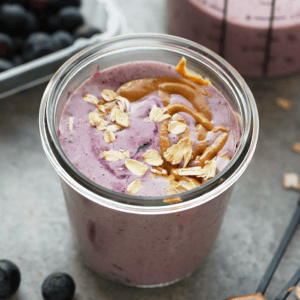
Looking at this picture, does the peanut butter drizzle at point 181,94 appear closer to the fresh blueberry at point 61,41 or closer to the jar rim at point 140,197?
the jar rim at point 140,197

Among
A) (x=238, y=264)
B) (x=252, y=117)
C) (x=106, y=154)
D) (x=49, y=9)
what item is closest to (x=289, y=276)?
(x=238, y=264)

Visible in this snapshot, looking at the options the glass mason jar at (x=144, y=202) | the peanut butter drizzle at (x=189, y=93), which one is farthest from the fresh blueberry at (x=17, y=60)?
the peanut butter drizzle at (x=189, y=93)

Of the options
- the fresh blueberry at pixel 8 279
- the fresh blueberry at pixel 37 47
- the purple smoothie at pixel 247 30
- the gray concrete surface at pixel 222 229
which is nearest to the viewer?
the fresh blueberry at pixel 8 279

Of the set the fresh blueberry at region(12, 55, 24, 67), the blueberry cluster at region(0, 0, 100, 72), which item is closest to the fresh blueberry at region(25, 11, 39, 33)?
the blueberry cluster at region(0, 0, 100, 72)

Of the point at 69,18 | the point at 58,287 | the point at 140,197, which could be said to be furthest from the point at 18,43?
the point at 140,197

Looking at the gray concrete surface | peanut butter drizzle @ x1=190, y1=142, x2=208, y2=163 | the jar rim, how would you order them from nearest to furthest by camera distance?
the jar rim → peanut butter drizzle @ x1=190, y1=142, x2=208, y2=163 → the gray concrete surface

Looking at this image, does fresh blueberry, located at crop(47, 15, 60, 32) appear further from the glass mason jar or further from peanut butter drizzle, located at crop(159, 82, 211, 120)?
peanut butter drizzle, located at crop(159, 82, 211, 120)
